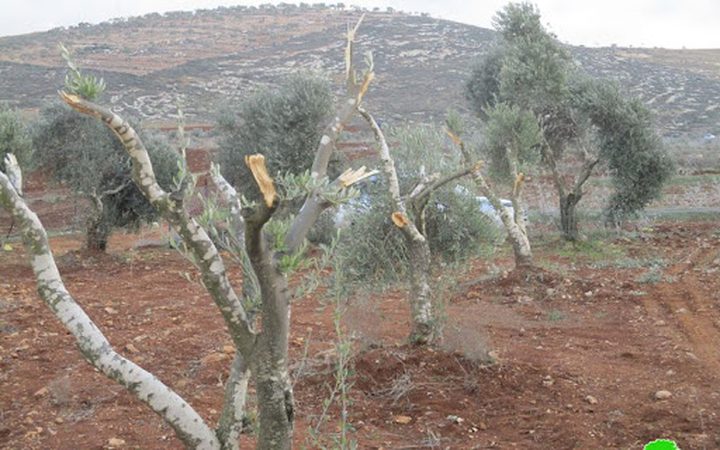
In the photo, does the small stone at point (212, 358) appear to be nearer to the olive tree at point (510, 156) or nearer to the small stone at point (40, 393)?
the small stone at point (40, 393)

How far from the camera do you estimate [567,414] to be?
641 centimetres

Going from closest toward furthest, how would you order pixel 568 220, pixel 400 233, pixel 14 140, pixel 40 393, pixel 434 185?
1. pixel 40 393
2. pixel 434 185
3. pixel 400 233
4. pixel 14 140
5. pixel 568 220

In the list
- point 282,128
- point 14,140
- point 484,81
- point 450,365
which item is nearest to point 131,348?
point 450,365

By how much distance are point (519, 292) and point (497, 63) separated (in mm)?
11374

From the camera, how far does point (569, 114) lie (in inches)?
716

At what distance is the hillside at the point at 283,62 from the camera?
145 feet

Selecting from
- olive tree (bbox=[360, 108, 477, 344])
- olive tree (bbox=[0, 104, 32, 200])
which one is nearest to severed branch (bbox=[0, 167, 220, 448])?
olive tree (bbox=[360, 108, 477, 344])

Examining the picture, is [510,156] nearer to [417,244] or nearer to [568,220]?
[568,220]

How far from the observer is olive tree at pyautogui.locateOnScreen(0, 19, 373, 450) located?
3.60 m

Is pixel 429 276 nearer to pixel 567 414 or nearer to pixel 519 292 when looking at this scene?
pixel 567 414

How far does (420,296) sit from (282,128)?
10.4m

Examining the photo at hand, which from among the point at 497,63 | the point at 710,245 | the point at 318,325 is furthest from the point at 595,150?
the point at 318,325

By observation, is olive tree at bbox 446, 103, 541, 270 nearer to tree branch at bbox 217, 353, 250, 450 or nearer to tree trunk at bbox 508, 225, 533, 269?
tree trunk at bbox 508, 225, 533, 269

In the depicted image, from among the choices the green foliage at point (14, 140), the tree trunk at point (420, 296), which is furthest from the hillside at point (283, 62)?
the tree trunk at point (420, 296)
